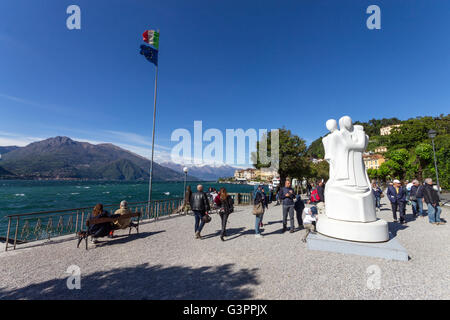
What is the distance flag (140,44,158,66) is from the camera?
11.0 m

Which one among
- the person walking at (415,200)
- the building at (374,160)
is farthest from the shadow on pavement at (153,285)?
the building at (374,160)

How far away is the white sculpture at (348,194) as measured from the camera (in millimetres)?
4902

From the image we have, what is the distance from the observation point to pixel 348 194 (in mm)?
5387

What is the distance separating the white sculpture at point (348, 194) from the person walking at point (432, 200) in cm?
407

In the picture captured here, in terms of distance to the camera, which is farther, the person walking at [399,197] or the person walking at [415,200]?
the person walking at [415,200]

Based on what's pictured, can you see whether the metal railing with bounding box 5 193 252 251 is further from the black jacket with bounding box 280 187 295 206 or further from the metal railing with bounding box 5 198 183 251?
the black jacket with bounding box 280 187 295 206

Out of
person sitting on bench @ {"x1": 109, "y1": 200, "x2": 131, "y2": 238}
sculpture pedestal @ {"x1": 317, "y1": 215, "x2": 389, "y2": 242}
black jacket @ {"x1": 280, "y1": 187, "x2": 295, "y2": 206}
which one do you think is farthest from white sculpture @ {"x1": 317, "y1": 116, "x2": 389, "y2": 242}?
person sitting on bench @ {"x1": 109, "y1": 200, "x2": 131, "y2": 238}

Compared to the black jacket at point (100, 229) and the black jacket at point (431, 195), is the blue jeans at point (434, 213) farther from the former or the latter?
the black jacket at point (100, 229)

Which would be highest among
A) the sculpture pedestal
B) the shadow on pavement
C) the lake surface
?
the sculpture pedestal

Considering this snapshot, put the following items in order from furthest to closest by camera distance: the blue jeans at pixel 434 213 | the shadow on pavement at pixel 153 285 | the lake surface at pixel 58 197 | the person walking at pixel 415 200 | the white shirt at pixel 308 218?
the lake surface at pixel 58 197, the person walking at pixel 415 200, the blue jeans at pixel 434 213, the white shirt at pixel 308 218, the shadow on pavement at pixel 153 285

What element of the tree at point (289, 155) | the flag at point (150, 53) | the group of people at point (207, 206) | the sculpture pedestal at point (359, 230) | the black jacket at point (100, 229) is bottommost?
the black jacket at point (100, 229)

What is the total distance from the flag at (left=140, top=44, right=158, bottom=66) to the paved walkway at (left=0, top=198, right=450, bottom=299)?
33.2 ft

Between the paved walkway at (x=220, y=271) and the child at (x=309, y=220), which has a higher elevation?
the child at (x=309, y=220)

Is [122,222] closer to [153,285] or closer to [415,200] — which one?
[153,285]
